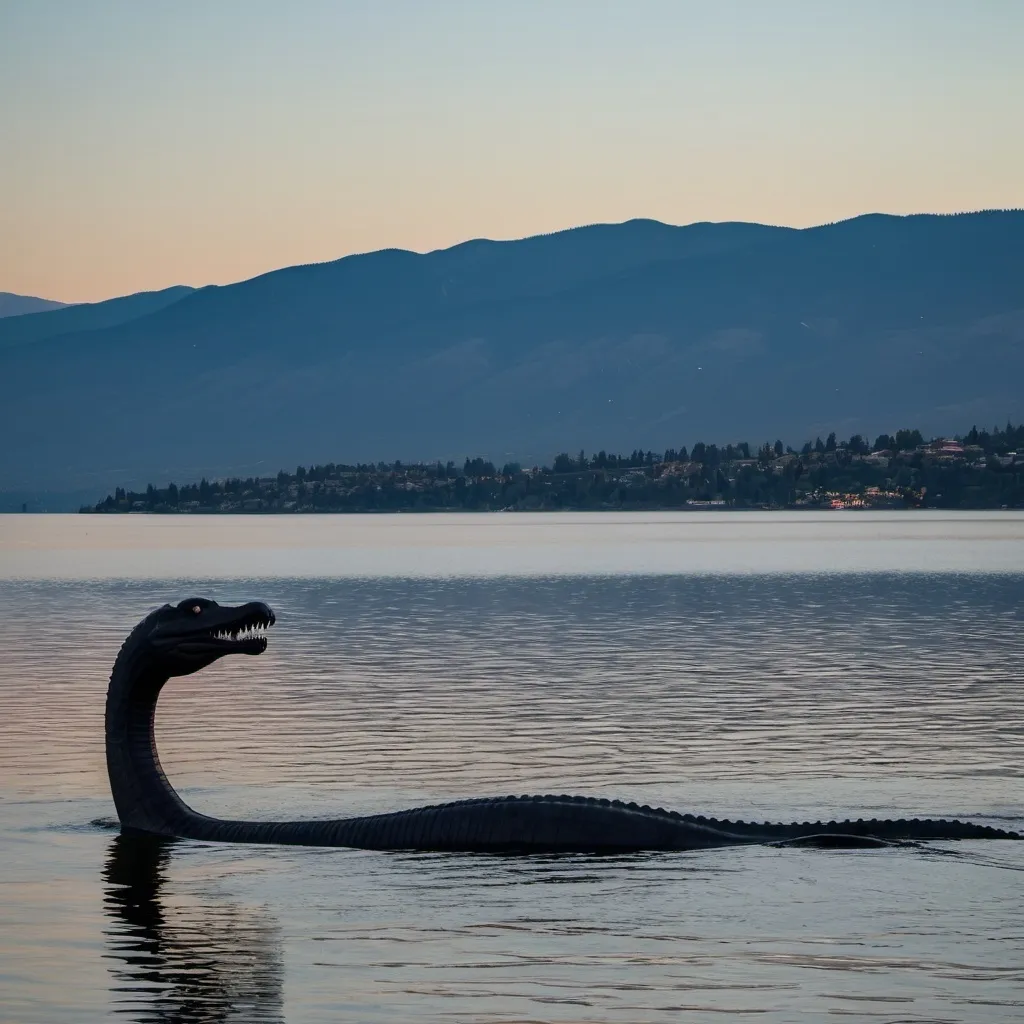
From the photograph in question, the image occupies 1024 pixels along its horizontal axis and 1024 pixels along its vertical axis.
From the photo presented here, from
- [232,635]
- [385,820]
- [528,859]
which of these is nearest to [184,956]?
[528,859]

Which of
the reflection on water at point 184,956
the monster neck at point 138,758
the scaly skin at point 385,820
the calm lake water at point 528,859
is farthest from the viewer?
the monster neck at point 138,758

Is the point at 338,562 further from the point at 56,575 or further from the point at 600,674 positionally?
the point at 600,674

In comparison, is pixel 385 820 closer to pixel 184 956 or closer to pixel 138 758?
pixel 138 758

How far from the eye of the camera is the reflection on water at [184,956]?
61.7 ft

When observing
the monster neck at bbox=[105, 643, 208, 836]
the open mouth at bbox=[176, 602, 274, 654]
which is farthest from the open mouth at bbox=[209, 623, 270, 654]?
the monster neck at bbox=[105, 643, 208, 836]

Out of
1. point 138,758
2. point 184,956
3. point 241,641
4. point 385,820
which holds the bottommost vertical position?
point 184,956

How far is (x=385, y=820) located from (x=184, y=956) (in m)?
6.30

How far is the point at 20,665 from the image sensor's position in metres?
59.3

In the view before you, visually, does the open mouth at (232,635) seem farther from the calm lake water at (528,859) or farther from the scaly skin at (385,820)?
the calm lake water at (528,859)

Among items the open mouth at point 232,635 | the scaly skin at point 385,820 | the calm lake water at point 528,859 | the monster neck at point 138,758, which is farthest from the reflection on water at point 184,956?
the open mouth at point 232,635

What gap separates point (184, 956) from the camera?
21031 mm

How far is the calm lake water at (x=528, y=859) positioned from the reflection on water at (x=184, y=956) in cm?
5

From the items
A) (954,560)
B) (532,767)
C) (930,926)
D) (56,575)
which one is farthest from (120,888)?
(954,560)

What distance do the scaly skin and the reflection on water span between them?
5.88ft
